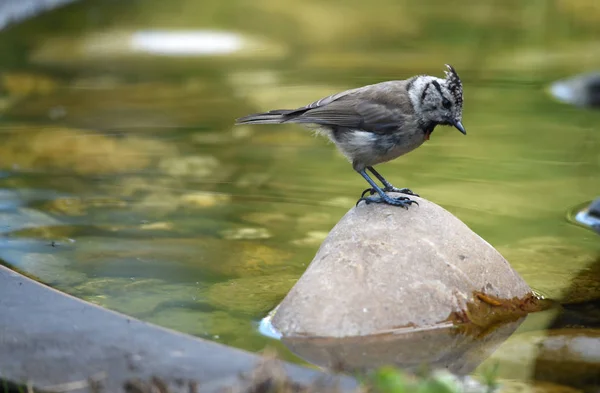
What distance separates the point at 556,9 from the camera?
14.7 meters

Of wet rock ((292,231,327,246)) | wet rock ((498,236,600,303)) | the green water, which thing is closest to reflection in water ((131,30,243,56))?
the green water

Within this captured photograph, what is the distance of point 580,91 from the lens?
10734mm

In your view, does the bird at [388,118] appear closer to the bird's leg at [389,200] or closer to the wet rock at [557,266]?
the bird's leg at [389,200]

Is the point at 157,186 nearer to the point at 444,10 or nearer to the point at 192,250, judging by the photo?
the point at 192,250

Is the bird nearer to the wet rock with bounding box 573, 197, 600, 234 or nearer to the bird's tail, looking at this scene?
the bird's tail

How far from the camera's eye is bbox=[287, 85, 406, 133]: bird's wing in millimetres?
5965

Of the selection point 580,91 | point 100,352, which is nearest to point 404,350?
point 100,352

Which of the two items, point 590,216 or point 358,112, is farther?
point 590,216

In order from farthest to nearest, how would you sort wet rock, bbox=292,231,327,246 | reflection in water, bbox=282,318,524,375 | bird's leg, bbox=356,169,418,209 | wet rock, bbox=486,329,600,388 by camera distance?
1. wet rock, bbox=292,231,327,246
2. bird's leg, bbox=356,169,418,209
3. reflection in water, bbox=282,318,524,375
4. wet rock, bbox=486,329,600,388

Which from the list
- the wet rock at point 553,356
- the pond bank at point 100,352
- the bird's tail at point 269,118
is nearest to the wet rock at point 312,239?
the bird's tail at point 269,118

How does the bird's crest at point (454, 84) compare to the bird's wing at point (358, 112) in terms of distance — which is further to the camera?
the bird's wing at point (358, 112)

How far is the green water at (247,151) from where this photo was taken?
6516mm

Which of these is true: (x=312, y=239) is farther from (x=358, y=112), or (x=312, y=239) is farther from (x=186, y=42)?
(x=186, y=42)

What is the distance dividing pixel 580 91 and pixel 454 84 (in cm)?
527
